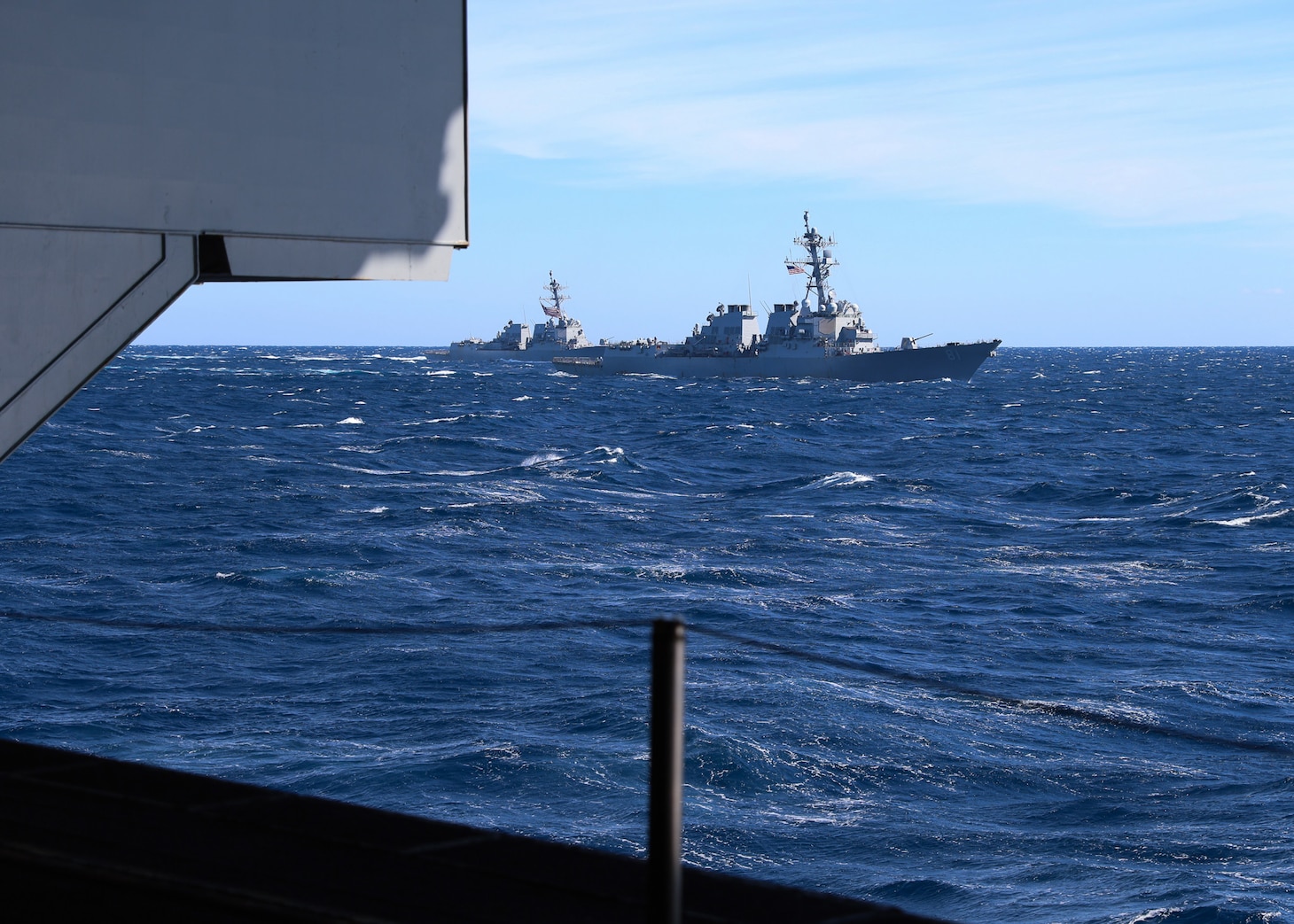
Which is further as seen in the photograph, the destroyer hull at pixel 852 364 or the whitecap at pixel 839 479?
the destroyer hull at pixel 852 364

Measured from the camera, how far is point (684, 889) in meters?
2.83

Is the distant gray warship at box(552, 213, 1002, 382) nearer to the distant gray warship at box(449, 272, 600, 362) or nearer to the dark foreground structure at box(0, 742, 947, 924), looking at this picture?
the distant gray warship at box(449, 272, 600, 362)

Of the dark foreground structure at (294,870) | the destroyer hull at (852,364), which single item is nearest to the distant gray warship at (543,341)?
the destroyer hull at (852,364)

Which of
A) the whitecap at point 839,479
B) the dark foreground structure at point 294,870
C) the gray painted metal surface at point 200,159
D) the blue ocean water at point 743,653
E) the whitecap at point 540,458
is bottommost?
the blue ocean water at point 743,653

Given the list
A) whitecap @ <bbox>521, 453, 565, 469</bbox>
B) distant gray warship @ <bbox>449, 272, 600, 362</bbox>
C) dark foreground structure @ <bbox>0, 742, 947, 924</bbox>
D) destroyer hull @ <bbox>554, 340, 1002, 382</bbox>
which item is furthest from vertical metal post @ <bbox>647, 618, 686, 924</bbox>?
distant gray warship @ <bbox>449, 272, 600, 362</bbox>

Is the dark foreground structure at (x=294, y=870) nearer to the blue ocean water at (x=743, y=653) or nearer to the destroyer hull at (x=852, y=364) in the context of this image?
the blue ocean water at (x=743, y=653)

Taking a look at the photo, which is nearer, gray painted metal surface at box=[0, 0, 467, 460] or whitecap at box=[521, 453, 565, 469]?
gray painted metal surface at box=[0, 0, 467, 460]

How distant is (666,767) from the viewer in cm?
215

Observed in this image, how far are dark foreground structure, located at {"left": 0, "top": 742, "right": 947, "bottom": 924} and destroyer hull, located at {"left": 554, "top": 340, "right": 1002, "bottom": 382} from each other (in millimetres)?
85089

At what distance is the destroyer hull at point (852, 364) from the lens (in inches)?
3450

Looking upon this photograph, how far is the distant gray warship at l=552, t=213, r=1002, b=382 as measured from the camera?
87.8 metres

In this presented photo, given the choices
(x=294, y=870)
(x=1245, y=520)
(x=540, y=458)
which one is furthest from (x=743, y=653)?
(x=540, y=458)

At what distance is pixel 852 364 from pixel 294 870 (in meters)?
86.7

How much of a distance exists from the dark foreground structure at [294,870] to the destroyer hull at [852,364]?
85.1 meters
